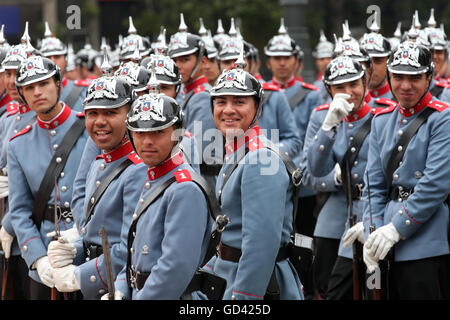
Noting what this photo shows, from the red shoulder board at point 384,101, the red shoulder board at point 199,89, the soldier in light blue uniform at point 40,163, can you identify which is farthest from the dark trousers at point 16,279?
the red shoulder board at point 384,101

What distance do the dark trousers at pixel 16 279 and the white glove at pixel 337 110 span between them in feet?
8.72

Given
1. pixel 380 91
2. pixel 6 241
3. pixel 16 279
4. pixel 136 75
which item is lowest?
pixel 16 279

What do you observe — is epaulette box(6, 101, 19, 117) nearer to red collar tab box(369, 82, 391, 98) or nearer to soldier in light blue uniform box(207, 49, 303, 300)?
soldier in light blue uniform box(207, 49, 303, 300)

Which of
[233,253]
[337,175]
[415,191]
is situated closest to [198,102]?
[337,175]

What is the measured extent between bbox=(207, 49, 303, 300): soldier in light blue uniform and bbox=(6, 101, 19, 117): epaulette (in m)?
3.02

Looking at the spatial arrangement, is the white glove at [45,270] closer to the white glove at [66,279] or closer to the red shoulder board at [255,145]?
the white glove at [66,279]

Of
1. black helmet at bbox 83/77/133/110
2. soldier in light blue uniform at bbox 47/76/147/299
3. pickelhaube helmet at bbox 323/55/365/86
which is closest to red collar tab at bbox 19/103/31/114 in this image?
soldier in light blue uniform at bbox 47/76/147/299

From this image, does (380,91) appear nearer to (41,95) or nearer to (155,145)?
(41,95)

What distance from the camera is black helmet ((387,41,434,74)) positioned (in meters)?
6.23

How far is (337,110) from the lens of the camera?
22.5 feet

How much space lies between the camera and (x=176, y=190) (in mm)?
4797

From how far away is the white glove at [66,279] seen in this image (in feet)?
18.9

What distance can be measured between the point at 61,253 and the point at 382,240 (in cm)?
214
